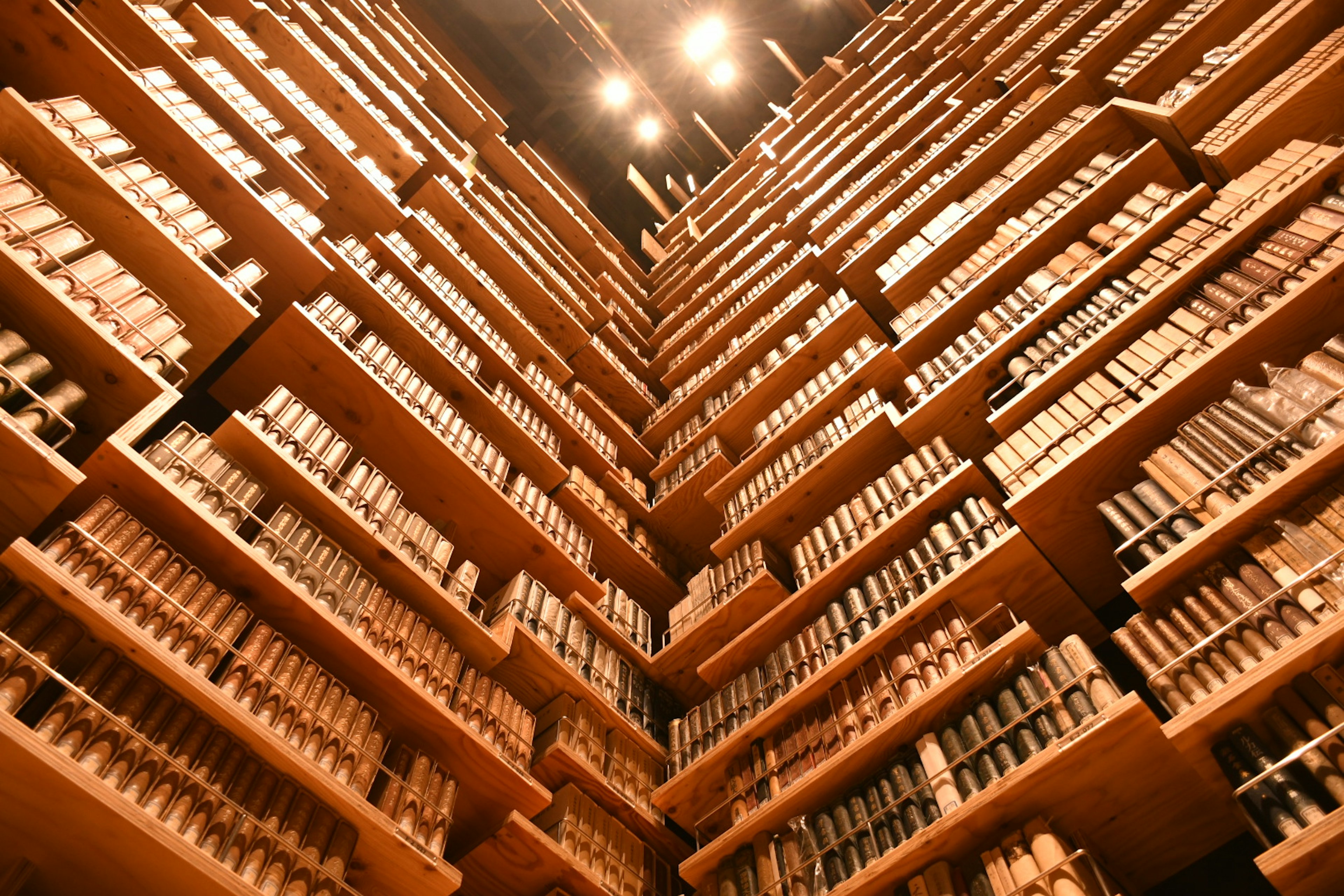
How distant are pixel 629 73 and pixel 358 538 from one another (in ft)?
29.4

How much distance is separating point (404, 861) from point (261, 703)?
→ 559 mm

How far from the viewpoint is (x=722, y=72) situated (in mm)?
10492

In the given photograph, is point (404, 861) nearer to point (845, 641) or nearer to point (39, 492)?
point (39, 492)

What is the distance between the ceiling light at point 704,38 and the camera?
10.0m

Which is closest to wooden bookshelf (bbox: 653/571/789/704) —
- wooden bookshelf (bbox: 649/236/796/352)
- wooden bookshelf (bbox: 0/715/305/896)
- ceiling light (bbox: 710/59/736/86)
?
wooden bookshelf (bbox: 0/715/305/896)

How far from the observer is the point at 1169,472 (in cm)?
218

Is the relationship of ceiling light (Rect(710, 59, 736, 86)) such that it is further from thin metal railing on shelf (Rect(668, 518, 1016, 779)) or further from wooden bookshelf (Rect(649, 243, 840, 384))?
thin metal railing on shelf (Rect(668, 518, 1016, 779))

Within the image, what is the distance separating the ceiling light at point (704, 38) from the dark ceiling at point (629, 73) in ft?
0.28

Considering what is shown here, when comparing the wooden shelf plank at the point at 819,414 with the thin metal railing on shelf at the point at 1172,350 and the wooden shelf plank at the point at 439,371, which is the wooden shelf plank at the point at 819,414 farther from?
the thin metal railing on shelf at the point at 1172,350

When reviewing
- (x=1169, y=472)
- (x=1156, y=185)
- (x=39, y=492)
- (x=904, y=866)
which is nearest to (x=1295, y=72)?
(x=1156, y=185)

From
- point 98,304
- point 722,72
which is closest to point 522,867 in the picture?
point 98,304

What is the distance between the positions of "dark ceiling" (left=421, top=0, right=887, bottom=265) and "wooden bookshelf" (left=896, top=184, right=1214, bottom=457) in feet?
24.8

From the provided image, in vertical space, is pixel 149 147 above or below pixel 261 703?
above

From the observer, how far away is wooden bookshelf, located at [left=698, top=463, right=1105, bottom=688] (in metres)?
2.43
